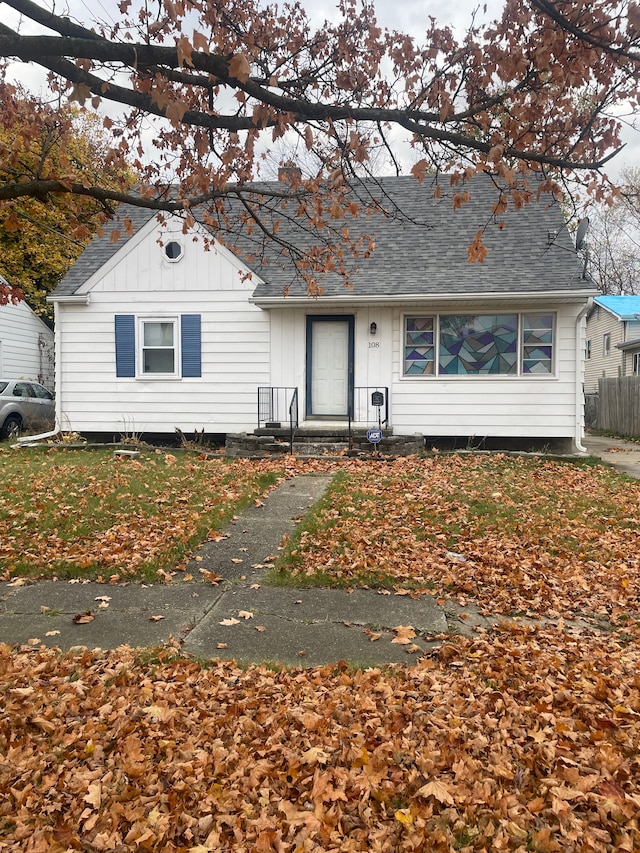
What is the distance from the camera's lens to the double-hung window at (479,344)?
39.4 ft

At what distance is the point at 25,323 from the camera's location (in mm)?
22812

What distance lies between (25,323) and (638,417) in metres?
22.6

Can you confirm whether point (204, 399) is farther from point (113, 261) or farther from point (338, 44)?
point (338, 44)

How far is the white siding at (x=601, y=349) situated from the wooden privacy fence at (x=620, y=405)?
357 cm

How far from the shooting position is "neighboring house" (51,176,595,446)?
39.3 ft

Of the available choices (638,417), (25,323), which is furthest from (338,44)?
(25,323)

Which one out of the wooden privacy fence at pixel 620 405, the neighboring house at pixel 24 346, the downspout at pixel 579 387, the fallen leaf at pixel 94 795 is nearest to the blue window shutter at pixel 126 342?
the downspout at pixel 579 387

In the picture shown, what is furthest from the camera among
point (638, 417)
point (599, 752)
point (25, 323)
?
point (25, 323)

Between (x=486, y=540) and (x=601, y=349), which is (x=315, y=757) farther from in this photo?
→ (x=601, y=349)

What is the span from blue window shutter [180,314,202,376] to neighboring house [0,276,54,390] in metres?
12.0

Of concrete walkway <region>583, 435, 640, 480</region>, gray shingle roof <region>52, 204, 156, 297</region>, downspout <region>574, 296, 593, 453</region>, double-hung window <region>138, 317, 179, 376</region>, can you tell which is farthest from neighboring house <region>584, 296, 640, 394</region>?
gray shingle roof <region>52, 204, 156, 297</region>

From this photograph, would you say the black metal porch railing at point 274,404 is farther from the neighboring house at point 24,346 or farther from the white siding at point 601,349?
the white siding at point 601,349

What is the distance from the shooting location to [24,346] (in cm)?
2266

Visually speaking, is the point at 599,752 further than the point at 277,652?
No
